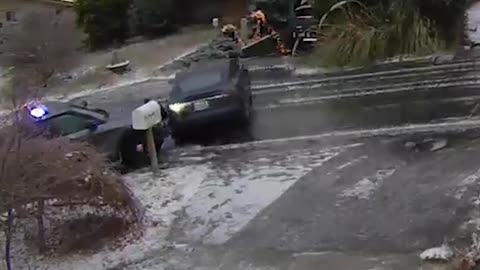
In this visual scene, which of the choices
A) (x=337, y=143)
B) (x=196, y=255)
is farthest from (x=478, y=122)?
(x=196, y=255)

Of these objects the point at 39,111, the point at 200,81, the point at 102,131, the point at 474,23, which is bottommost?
the point at 474,23

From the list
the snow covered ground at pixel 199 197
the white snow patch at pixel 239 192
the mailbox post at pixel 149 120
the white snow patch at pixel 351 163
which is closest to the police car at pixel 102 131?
the snow covered ground at pixel 199 197

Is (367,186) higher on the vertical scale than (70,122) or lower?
lower

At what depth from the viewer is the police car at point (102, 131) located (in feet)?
54.9

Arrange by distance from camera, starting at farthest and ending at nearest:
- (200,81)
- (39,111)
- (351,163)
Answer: (200,81) < (39,111) < (351,163)

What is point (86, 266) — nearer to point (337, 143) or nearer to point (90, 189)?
point (90, 189)

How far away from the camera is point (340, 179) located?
14453 mm

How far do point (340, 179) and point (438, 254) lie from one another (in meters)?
3.94

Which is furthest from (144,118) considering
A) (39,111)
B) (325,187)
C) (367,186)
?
(367,186)

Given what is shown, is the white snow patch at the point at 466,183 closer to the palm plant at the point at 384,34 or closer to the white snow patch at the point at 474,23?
the palm plant at the point at 384,34

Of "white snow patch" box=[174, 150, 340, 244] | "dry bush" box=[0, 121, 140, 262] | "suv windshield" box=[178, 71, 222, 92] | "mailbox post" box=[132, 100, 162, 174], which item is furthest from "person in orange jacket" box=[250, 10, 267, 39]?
"dry bush" box=[0, 121, 140, 262]

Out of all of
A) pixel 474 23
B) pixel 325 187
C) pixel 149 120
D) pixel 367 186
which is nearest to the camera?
pixel 367 186

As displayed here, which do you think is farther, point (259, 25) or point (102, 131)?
point (259, 25)

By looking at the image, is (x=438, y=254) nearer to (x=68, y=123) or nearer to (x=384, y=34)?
(x=68, y=123)
